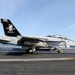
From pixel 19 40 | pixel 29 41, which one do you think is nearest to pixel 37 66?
pixel 29 41

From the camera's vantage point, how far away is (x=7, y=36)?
31.6 metres

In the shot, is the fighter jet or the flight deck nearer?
the flight deck

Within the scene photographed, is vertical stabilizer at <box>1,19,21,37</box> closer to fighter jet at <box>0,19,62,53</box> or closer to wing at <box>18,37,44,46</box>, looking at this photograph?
fighter jet at <box>0,19,62,53</box>

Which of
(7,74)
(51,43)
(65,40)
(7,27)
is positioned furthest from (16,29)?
(7,74)

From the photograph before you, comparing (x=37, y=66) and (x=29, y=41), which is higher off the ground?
(x=29, y=41)

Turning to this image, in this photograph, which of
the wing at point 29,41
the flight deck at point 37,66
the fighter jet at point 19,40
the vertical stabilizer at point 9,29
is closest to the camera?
the flight deck at point 37,66

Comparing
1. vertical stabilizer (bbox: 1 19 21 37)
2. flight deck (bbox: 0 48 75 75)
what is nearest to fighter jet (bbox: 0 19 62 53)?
vertical stabilizer (bbox: 1 19 21 37)

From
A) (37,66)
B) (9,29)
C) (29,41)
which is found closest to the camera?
(37,66)

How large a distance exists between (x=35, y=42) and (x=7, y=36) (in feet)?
16.5

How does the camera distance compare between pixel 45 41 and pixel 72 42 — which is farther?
pixel 72 42

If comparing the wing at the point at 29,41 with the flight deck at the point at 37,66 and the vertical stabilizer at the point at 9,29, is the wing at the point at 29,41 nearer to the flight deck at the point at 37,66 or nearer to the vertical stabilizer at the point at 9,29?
the vertical stabilizer at the point at 9,29

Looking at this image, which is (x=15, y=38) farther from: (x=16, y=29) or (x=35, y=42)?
(x=35, y=42)

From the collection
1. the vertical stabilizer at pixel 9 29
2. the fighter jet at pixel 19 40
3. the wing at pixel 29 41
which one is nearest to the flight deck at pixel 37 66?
the wing at pixel 29 41

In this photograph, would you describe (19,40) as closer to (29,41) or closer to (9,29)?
(29,41)
